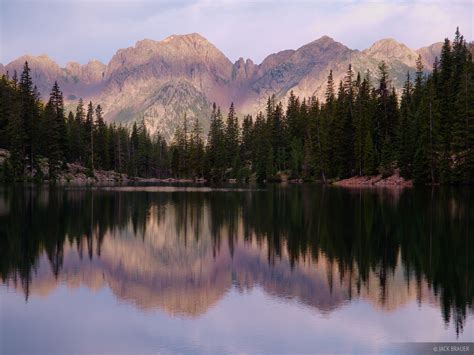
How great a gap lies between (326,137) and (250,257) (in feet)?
315

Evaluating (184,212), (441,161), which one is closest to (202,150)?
(441,161)

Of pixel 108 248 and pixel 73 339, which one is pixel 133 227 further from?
pixel 73 339

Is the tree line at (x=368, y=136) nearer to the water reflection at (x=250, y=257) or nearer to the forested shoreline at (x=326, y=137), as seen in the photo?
the forested shoreline at (x=326, y=137)

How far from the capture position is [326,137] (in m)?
119

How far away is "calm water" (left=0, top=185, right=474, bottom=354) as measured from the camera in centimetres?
1445

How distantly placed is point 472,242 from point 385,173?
7244 cm

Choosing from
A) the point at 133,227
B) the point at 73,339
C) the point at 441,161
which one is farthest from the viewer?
the point at 441,161

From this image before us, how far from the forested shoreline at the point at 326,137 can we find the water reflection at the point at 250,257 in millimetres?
45565

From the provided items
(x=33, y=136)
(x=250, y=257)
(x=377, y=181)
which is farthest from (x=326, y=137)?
(x=250, y=257)

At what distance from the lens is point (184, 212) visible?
160 ft

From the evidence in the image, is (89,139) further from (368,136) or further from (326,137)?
(368,136)

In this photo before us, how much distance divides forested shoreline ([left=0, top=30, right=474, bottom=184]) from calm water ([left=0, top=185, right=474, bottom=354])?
52.6 m

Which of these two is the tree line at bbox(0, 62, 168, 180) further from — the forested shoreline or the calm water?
the calm water

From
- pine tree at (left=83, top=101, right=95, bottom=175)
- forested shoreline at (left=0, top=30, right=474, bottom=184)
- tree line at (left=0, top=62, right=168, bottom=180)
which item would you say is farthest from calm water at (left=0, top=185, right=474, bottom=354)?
pine tree at (left=83, top=101, right=95, bottom=175)
